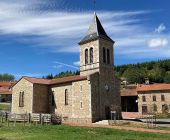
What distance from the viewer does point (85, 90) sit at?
127ft

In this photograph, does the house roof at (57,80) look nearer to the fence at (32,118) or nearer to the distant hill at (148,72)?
the fence at (32,118)

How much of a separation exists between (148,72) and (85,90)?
106 metres

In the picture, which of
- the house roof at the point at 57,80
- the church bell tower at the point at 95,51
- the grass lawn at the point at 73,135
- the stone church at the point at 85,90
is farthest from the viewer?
the church bell tower at the point at 95,51

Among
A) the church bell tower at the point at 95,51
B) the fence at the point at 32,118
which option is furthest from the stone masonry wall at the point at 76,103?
the fence at the point at 32,118

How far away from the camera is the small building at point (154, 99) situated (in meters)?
66.1

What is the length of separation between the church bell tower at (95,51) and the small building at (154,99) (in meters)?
28.1

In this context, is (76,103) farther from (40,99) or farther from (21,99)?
(21,99)

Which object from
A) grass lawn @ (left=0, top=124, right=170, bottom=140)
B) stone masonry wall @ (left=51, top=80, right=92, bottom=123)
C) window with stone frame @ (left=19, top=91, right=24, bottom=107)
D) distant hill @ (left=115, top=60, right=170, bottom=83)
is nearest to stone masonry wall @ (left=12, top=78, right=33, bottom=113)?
window with stone frame @ (left=19, top=91, right=24, bottom=107)

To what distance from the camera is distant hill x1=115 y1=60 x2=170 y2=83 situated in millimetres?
127375

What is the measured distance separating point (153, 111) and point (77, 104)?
1308 inches

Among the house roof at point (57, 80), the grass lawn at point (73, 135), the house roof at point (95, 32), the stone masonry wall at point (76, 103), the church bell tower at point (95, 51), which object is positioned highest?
the house roof at point (95, 32)

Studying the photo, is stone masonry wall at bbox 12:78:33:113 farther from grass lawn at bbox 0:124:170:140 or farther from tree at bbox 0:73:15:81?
tree at bbox 0:73:15:81

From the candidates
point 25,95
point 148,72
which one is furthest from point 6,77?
point 25,95

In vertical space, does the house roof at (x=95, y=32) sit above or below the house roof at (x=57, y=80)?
above
